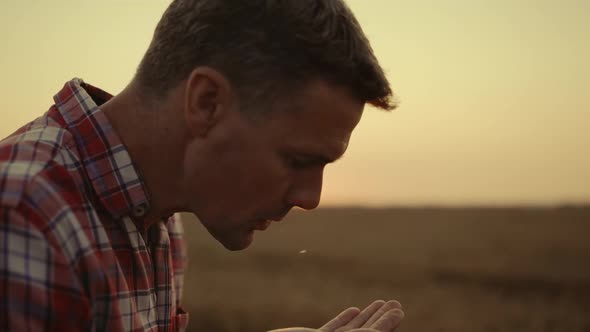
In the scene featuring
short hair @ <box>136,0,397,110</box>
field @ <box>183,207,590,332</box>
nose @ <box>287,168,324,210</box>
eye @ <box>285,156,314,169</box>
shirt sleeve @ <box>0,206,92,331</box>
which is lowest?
field @ <box>183,207,590,332</box>

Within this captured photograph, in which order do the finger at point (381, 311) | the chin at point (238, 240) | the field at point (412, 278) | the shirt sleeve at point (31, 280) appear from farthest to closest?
the field at point (412, 278)
the finger at point (381, 311)
the chin at point (238, 240)
the shirt sleeve at point (31, 280)

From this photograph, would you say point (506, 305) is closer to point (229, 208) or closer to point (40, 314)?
point (229, 208)

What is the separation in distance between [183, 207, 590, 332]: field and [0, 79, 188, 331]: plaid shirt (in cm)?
538

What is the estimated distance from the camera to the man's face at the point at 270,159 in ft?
7.73

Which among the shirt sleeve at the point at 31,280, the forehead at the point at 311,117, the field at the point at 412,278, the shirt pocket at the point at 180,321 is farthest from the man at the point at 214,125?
the field at the point at 412,278

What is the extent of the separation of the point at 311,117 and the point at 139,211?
0.57 metres

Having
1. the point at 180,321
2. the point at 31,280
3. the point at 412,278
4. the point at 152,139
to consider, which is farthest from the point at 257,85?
→ the point at 412,278

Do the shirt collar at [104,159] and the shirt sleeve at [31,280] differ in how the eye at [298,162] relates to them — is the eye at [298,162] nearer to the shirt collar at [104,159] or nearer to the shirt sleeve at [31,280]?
the shirt collar at [104,159]

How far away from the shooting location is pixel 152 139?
234 cm

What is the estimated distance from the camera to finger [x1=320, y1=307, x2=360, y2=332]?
2723 mm

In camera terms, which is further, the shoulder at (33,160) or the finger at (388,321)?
the finger at (388,321)

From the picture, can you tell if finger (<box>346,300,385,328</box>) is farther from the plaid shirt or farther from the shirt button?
the shirt button

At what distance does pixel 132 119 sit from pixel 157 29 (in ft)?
1.15

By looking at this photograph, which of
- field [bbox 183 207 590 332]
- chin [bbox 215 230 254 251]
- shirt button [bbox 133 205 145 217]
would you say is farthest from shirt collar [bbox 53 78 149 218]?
field [bbox 183 207 590 332]
